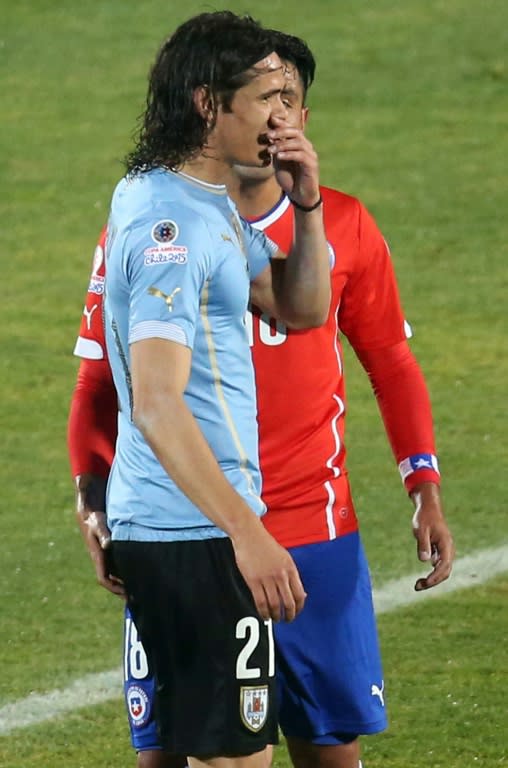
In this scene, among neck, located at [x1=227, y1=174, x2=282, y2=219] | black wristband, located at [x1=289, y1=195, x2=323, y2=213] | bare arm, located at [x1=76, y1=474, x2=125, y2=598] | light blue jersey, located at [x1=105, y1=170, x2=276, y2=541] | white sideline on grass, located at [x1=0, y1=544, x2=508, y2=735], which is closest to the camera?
light blue jersey, located at [x1=105, y1=170, x2=276, y2=541]

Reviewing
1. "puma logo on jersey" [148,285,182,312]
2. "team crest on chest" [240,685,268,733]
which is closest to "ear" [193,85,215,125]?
"puma logo on jersey" [148,285,182,312]

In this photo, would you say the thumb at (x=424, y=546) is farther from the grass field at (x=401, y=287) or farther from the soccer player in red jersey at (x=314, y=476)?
the grass field at (x=401, y=287)

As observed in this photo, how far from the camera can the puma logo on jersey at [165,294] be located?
323cm

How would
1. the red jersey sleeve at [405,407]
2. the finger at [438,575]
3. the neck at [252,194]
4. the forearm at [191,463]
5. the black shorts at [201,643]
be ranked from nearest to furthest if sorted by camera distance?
1. the forearm at [191,463]
2. the black shorts at [201,643]
3. the finger at [438,575]
4. the neck at [252,194]
5. the red jersey sleeve at [405,407]

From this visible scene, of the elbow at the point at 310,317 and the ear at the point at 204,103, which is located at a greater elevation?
the ear at the point at 204,103

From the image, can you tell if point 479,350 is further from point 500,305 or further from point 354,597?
point 354,597

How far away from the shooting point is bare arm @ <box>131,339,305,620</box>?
315cm

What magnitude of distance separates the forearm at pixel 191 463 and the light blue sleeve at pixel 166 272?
0.42 ft

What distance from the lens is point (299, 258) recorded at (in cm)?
377

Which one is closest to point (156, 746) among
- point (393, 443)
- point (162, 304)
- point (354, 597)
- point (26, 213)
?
point (354, 597)

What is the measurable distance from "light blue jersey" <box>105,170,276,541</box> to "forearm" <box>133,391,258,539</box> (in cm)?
13

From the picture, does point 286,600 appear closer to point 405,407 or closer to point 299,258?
point 299,258

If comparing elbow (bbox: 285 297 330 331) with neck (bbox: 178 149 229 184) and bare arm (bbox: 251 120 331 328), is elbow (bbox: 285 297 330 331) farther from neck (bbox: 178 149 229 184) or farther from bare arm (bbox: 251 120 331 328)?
neck (bbox: 178 149 229 184)

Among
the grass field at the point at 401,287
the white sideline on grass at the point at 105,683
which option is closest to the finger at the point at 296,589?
the grass field at the point at 401,287
